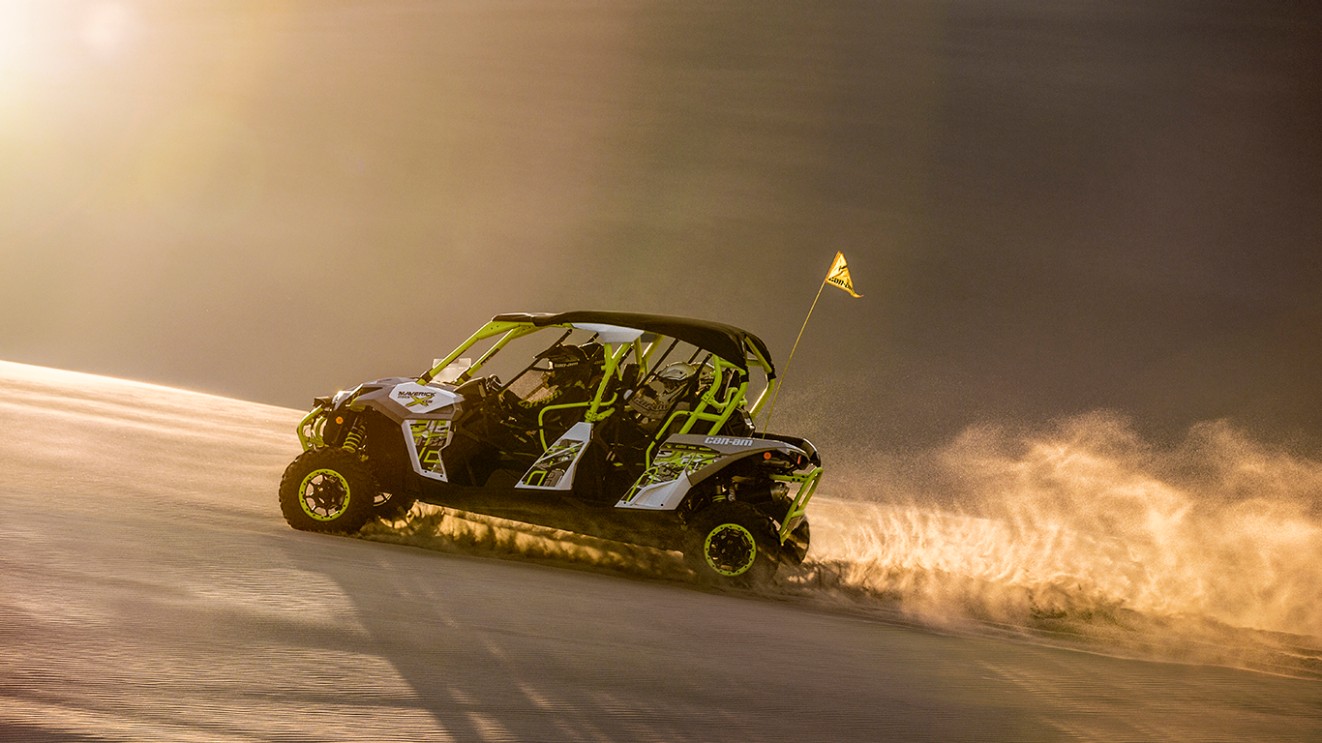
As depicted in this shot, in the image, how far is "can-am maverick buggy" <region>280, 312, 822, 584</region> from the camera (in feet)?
28.3

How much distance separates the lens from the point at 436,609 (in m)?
5.78

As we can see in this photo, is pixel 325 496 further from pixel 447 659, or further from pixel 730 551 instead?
pixel 447 659

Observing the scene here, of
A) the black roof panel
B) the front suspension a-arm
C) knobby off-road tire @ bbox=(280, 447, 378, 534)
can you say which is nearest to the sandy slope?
knobby off-road tire @ bbox=(280, 447, 378, 534)

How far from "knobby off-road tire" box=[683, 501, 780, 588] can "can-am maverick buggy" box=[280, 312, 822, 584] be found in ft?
0.04

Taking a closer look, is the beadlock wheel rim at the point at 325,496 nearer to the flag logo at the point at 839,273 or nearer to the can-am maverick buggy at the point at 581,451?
the can-am maverick buggy at the point at 581,451

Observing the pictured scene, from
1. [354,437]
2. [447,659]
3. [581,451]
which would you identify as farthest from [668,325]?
[447,659]

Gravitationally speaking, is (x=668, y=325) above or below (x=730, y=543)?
above

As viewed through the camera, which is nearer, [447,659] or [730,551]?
[447,659]

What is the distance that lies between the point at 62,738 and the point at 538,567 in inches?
226

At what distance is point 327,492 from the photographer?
855 cm

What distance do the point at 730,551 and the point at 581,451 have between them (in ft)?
5.26

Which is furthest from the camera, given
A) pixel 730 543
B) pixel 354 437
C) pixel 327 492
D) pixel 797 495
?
pixel 797 495

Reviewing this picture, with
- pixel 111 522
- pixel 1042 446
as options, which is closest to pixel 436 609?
pixel 111 522

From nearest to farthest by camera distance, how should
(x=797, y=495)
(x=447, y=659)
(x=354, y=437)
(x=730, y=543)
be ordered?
(x=447, y=659) → (x=354, y=437) → (x=730, y=543) → (x=797, y=495)
